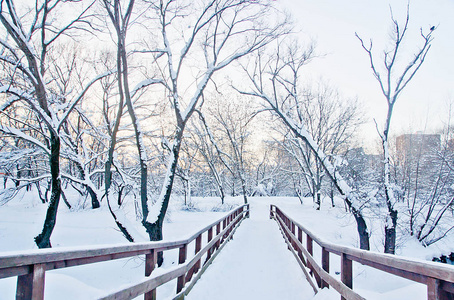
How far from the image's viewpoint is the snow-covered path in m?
4.75

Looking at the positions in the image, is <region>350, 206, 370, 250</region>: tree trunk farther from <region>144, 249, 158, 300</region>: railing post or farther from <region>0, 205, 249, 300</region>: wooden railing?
<region>144, 249, 158, 300</region>: railing post

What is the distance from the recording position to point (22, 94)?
7879 mm

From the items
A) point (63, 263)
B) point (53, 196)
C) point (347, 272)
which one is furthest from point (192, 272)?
point (53, 196)

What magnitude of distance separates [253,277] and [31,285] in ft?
15.1

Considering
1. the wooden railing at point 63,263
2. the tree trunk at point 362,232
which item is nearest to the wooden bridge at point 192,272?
the wooden railing at point 63,263

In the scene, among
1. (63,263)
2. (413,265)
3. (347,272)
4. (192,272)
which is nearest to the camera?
(413,265)

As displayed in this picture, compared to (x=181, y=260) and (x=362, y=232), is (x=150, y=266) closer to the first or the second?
(x=181, y=260)

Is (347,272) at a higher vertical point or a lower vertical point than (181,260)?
higher

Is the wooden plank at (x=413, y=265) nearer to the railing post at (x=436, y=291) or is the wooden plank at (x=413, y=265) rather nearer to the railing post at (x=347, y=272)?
the railing post at (x=436, y=291)

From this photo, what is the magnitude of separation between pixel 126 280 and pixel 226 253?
2.58 metres

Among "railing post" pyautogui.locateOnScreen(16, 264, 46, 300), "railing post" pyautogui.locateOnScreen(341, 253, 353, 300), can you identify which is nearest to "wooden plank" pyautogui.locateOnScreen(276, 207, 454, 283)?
"railing post" pyautogui.locateOnScreen(341, 253, 353, 300)

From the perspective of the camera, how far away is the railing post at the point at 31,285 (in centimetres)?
168

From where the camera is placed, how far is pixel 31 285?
5.59 ft

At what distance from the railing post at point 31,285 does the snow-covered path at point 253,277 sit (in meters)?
2.97
